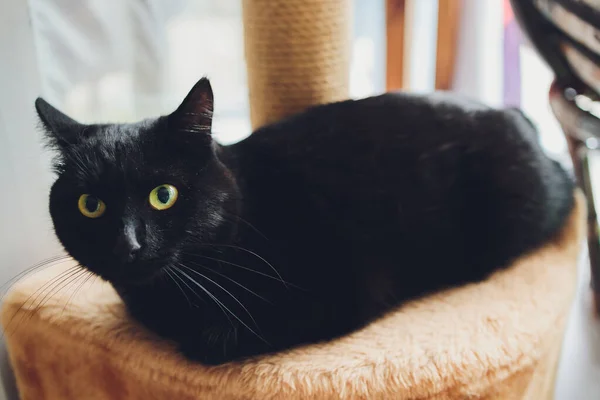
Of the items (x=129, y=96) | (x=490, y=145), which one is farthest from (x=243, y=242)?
(x=129, y=96)

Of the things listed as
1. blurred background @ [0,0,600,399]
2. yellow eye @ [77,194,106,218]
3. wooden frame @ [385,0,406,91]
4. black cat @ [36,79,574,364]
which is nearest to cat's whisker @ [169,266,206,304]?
black cat @ [36,79,574,364]

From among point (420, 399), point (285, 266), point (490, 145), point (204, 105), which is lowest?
point (420, 399)

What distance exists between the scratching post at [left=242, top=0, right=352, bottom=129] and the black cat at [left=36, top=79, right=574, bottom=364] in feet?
0.63

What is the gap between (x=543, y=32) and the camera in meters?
1.00

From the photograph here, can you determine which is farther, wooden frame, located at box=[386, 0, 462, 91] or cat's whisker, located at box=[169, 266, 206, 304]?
wooden frame, located at box=[386, 0, 462, 91]

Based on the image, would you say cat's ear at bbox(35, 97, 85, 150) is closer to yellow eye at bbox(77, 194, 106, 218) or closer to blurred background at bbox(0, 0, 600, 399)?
yellow eye at bbox(77, 194, 106, 218)

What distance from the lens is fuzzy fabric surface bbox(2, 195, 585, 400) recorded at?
0.71m

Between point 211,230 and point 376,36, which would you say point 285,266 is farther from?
point 376,36

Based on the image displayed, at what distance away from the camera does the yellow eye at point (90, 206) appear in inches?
27.3

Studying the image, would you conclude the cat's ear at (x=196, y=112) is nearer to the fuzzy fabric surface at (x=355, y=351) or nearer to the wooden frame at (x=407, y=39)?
the fuzzy fabric surface at (x=355, y=351)

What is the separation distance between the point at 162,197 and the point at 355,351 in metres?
0.34

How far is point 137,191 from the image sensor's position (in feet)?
2.25

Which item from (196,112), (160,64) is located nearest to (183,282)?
(196,112)

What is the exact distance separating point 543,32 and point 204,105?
664mm
